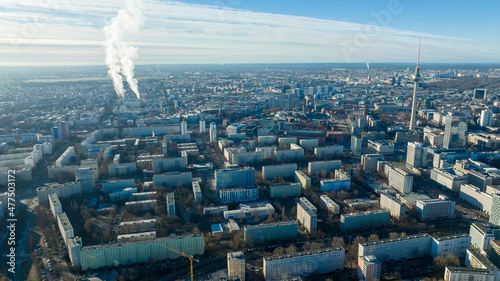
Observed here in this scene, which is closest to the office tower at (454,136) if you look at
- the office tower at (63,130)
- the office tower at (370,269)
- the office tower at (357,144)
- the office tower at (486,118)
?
the office tower at (357,144)

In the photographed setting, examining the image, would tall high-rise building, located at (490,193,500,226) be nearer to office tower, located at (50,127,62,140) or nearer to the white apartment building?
the white apartment building

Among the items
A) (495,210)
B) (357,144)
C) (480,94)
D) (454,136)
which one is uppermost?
(480,94)

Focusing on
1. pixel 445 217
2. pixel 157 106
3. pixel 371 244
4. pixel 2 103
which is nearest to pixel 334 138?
pixel 445 217

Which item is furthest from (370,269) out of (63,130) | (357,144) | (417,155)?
(63,130)

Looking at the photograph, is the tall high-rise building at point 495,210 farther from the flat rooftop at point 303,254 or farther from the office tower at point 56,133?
the office tower at point 56,133

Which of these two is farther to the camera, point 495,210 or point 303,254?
point 495,210

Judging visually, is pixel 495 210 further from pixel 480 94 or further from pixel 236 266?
pixel 480 94

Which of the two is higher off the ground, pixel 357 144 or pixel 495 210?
pixel 357 144
